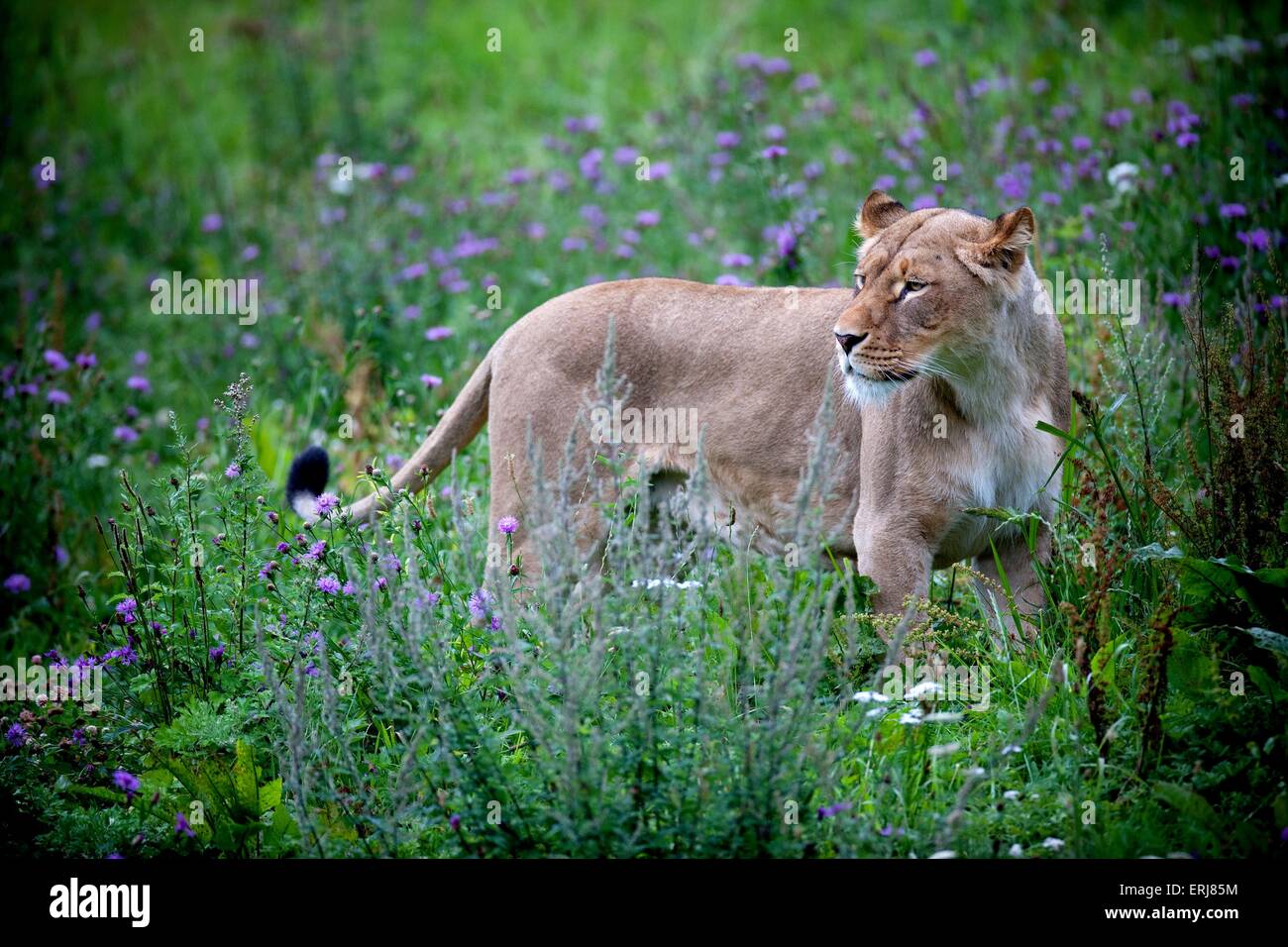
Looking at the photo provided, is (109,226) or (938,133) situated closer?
(938,133)

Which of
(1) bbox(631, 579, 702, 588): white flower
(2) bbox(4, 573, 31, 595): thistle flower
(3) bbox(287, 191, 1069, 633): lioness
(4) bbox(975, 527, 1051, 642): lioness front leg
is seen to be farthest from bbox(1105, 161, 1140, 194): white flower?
(2) bbox(4, 573, 31, 595): thistle flower

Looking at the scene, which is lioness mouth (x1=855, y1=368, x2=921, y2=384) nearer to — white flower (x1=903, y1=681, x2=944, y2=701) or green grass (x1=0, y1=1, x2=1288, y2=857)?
green grass (x1=0, y1=1, x2=1288, y2=857)

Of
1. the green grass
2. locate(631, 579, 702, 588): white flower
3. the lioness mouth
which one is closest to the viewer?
locate(631, 579, 702, 588): white flower

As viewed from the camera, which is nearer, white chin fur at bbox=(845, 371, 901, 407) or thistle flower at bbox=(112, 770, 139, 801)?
thistle flower at bbox=(112, 770, 139, 801)

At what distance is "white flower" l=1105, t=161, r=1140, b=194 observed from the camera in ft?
19.6

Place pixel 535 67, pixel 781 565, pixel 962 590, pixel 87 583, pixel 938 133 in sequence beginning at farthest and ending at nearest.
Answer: pixel 535 67, pixel 938 133, pixel 87 583, pixel 962 590, pixel 781 565

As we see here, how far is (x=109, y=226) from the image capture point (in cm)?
942

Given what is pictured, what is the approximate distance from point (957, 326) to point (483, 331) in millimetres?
2948

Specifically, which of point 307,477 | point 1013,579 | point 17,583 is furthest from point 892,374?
point 17,583

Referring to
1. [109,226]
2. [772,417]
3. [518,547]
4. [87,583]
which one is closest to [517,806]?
[518,547]

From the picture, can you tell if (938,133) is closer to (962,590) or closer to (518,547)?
(962,590)

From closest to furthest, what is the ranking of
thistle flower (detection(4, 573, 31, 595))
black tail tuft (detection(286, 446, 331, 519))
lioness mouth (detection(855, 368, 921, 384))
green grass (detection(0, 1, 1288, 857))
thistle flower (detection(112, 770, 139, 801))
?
1. green grass (detection(0, 1, 1288, 857))
2. thistle flower (detection(112, 770, 139, 801))
3. lioness mouth (detection(855, 368, 921, 384))
4. black tail tuft (detection(286, 446, 331, 519))
5. thistle flower (detection(4, 573, 31, 595))
